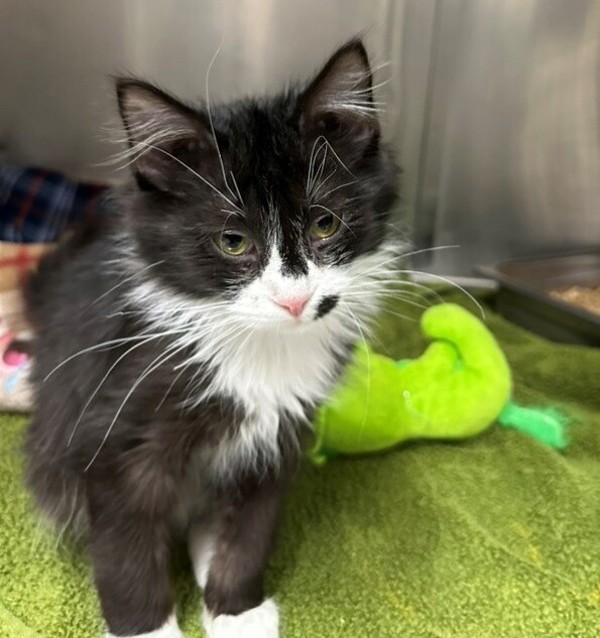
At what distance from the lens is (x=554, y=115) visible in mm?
2211

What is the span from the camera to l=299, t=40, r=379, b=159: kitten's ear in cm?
89

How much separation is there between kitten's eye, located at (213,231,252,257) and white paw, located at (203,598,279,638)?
1.69 ft

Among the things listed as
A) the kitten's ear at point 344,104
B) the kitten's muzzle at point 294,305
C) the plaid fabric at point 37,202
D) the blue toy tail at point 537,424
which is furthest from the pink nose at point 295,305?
the plaid fabric at point 37,202

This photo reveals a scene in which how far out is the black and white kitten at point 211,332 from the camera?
2.88ft

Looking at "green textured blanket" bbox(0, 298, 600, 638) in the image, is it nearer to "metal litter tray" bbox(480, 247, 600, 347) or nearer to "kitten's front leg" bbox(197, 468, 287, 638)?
"kitten's front leg" bbox(197, 468, 287, 638)

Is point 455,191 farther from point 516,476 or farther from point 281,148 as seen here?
point 281,148

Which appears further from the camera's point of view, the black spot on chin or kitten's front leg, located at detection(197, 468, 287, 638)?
kitten's front leg, located at detection(197, 468, 287, 638)

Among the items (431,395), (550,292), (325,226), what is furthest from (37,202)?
(550,292)

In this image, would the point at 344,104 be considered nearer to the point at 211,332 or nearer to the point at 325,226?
the point at 325,226

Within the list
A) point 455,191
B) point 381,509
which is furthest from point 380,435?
point 455,191

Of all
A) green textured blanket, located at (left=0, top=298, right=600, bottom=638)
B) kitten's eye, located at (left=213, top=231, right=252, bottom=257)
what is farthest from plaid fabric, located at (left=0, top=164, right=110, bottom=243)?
kitten's eye, located at (left=213, top=231, right=252, bottom=257)

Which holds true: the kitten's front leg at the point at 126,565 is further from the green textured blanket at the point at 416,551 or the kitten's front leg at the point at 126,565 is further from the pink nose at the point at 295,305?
the pink nose at the point at 295,305

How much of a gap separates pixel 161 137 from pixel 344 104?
23 cm

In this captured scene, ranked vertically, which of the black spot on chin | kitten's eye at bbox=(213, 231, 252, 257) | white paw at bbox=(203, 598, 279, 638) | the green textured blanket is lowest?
the green textured blanket
